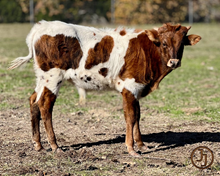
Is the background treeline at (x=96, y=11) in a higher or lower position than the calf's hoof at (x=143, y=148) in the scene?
lower

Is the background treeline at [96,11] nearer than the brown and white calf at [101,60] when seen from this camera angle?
No

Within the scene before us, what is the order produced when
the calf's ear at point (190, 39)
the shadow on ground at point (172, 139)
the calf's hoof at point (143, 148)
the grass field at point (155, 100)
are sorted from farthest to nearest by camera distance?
the grass field at point (155, 100) < the shadow on ground at point (172, 139) < the calf's hoof at point (143, 148) < the calf's ear at point (190, 39)

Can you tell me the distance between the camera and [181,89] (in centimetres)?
1159

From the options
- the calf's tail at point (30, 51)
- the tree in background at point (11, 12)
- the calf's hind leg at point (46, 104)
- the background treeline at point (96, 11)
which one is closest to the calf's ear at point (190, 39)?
the calf's hind leg at point (46, 104)

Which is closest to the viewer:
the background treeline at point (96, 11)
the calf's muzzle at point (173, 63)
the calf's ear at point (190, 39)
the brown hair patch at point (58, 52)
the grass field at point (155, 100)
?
the calf's muzzle at point (173, 63)

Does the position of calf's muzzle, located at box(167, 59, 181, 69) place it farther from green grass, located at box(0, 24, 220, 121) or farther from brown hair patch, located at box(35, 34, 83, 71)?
green grass, located at box(0, 24, 220, 121)

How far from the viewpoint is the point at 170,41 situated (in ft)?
20.3

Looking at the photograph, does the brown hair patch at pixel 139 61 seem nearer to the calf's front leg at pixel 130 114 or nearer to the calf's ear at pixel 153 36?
the calf's ear at pixel 153 36

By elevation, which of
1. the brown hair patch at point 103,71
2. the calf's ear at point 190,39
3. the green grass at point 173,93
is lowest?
the green grass at point 173,93

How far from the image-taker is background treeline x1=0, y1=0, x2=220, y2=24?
127ft

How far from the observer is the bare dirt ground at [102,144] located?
5602 mm

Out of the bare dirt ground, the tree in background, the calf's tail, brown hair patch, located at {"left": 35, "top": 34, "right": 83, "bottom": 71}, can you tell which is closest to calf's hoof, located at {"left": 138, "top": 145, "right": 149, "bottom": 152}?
the bare dirt ground

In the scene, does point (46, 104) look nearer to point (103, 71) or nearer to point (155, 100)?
point (103, 71)

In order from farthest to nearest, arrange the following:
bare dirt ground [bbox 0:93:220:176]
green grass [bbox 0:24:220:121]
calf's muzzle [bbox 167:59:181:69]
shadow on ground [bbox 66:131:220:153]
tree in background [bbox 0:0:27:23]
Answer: tree in background [bbox 0:0:27:23] < green grass [bbox 0:24:220:121] < shadow on ground [bbox 66:131:220:153] < calf's muzzle [bbox 167:59:181:69] < bare dirt ground [bbox 0:93:220:176]
